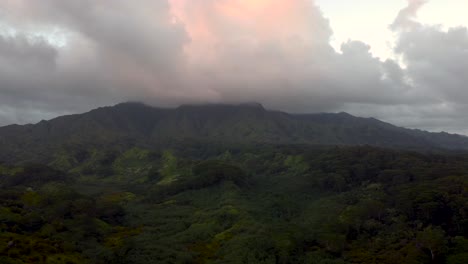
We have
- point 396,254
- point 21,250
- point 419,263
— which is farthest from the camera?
point 396,254

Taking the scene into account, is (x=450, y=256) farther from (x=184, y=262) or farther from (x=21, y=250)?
(x=21, y=250)

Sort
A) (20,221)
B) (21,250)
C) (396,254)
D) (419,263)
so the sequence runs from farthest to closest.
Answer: (20,221) < (396,254) < (419,263) < (21,250)

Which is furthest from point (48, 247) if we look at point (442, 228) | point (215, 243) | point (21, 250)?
point (442, 228)

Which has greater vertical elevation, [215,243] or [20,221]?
[20,221]

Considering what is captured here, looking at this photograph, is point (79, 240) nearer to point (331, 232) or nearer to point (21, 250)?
point (21, 250)

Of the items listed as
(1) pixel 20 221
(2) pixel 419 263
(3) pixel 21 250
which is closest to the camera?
(3) pixel 21 250

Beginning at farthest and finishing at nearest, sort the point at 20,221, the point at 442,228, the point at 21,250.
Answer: the point at 442,228, the point at 20,221, the point at 21,250

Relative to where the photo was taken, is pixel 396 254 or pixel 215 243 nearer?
pixel 396 254

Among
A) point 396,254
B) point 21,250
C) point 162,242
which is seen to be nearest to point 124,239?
point 162,242

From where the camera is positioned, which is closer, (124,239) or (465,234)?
(465,234)
